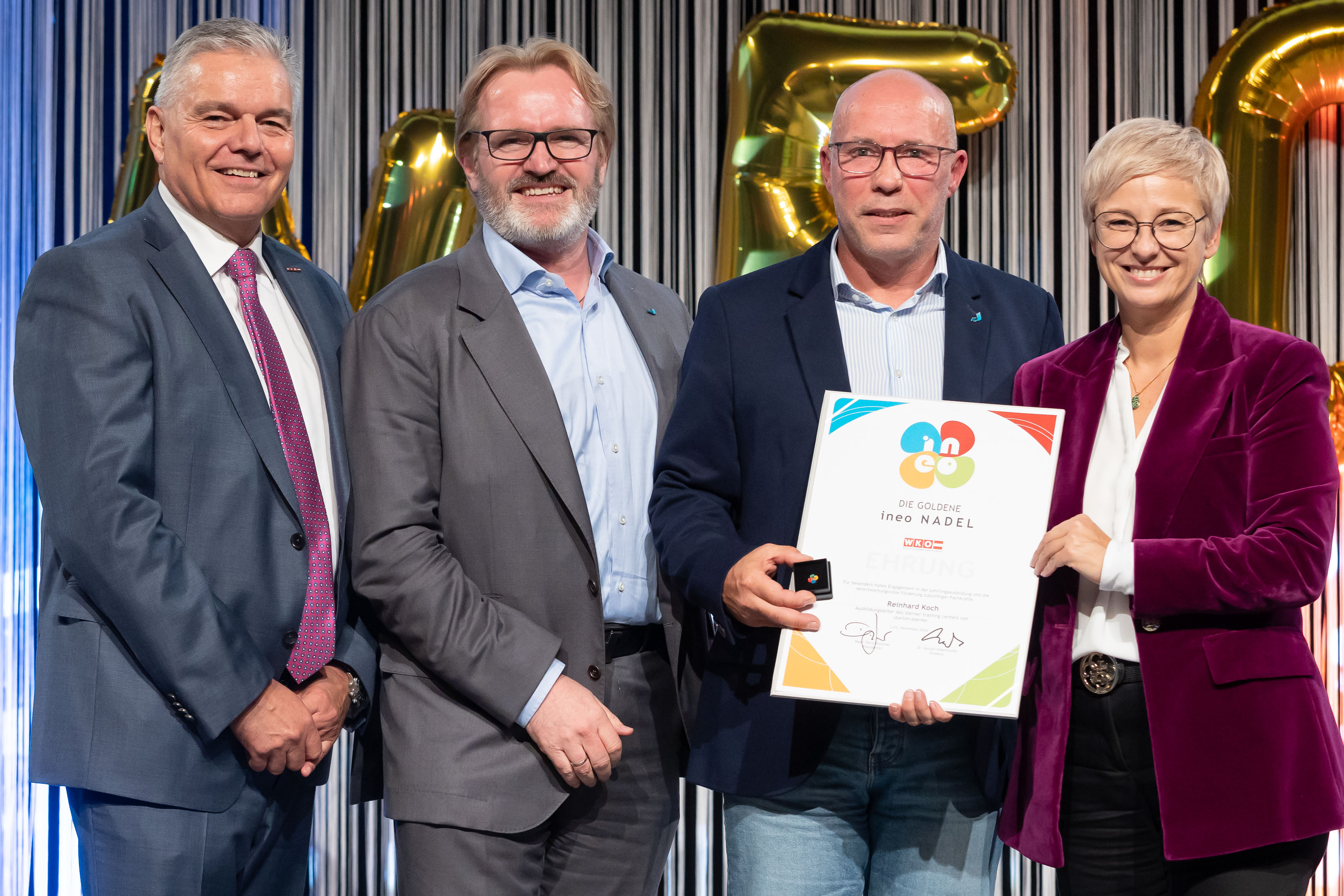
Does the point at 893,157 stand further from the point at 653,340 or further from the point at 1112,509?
the point at 1112,509

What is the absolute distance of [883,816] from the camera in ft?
5.57

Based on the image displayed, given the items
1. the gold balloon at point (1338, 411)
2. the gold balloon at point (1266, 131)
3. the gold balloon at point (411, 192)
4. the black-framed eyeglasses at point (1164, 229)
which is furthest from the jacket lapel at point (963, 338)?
the gold balloon at point (411, 192)

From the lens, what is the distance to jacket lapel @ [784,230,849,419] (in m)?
1.68

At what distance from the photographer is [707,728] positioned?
1718 millimetres

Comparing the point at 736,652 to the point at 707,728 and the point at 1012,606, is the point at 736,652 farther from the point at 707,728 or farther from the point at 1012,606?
the point at 1012,606

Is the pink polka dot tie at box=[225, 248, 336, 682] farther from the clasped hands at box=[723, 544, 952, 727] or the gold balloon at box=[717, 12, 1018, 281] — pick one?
the gold balloon at box=[717, 12, 1018, 281]

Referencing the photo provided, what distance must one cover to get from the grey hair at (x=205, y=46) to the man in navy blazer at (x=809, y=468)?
86 centimetres

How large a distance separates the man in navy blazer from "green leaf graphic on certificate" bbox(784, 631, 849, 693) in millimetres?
79

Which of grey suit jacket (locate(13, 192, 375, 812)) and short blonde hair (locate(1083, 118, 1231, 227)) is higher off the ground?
short blonde hair (locate(1083, 118, 1231, 227))

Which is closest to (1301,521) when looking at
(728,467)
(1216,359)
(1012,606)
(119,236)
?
(1216,359)

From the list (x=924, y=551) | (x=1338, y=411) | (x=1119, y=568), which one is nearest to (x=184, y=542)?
(x=924, y=551)

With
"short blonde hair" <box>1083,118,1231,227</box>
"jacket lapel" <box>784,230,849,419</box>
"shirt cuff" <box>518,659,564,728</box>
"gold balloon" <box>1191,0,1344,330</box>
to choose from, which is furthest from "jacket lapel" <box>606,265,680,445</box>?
"gold balloon" <box>1191,0,1344,330</box>

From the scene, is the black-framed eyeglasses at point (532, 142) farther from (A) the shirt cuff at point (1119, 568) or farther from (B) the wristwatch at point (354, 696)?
(A) the shirt cuff at point (1119, 568)

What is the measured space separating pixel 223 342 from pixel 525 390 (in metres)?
0.46
